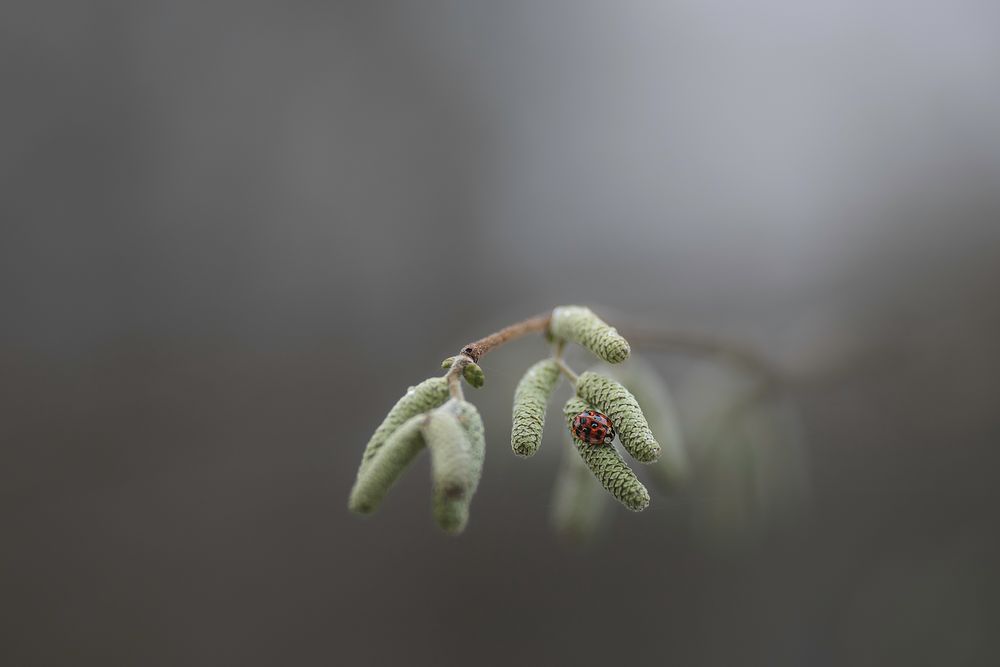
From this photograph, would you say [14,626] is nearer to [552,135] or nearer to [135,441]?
[135,441]

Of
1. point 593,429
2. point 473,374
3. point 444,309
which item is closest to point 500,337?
point 473,374

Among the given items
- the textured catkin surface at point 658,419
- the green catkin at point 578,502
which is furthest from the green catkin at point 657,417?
the green catkin at point 578,502

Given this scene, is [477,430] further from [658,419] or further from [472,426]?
[658,419]

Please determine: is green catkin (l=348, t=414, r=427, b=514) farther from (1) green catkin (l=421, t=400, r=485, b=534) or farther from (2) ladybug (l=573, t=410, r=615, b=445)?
(2) ladybug (l=573, t=410, r=615, b=445)

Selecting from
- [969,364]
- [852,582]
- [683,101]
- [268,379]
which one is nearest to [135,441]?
[268,379]

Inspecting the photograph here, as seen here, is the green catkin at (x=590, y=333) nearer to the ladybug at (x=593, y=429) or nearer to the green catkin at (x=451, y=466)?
the ladybug at (x=593, y=429)

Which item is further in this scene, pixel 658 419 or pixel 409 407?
pixel 658 419

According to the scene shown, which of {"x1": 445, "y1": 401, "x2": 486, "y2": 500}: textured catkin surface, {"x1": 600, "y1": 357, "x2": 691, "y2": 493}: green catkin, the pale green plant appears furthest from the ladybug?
{"x1": 600, "y1": 357, "x2": 691, "y2": 493}: green catkin

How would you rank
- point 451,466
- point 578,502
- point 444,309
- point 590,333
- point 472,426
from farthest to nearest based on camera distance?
point 444,309 → point 578,502 → point 590,333 → point 472,426 → point 451,466
